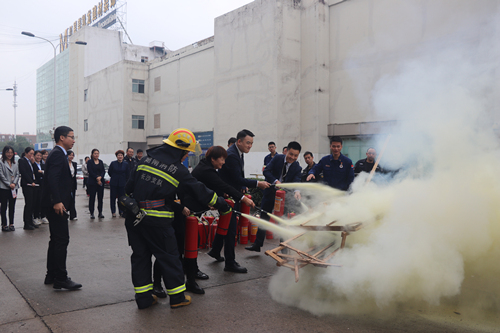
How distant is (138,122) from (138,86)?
2.88m

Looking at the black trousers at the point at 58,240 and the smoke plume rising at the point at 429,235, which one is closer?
the smoke plume rising at the point at 429,235

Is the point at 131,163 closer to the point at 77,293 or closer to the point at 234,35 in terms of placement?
the point at 77,293

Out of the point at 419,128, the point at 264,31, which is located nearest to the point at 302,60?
the point at 264,31

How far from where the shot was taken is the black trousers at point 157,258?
3842mm

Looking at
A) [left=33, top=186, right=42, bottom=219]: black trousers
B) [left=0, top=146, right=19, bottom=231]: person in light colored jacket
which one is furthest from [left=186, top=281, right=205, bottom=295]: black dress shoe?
[left=33, top=186, right=42, bottom=219]: black trousers

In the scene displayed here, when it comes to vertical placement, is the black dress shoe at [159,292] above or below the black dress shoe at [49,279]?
below

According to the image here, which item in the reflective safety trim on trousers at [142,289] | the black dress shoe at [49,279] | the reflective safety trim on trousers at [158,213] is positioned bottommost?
the black dress shoe at [49,279]

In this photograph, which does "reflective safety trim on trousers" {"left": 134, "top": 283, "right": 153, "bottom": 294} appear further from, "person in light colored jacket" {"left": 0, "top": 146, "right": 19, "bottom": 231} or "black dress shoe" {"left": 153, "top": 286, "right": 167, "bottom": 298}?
"person in light colored jacket" {"left": 0, "top": 146, "right": 19, "bottom": 231}

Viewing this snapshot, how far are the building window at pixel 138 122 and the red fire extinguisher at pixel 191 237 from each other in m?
27.5

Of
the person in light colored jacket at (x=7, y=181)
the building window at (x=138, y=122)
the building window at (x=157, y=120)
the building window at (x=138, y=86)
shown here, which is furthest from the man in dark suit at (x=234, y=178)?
the building window at (x=138, y=86)

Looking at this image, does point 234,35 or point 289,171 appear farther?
point 234,35

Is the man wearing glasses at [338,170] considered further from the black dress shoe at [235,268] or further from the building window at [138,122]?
the building window at [138,122]

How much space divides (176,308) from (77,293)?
1276 mm

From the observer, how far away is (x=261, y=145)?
17750 millimetres
